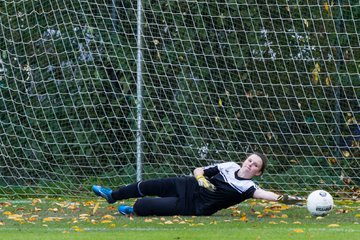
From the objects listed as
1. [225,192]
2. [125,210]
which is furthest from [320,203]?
[125,210]

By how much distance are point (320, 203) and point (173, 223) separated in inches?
49.7

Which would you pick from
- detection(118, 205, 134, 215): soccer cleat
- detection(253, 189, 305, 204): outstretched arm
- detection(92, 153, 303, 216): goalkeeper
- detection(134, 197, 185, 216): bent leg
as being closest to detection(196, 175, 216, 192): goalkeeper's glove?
detection(92, 153, 303, 216): goalkeeper

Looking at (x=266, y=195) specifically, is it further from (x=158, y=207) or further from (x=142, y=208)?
(x=142, y=208)

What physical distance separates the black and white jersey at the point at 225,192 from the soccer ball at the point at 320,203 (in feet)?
1.66

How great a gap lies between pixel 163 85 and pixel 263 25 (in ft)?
4.33

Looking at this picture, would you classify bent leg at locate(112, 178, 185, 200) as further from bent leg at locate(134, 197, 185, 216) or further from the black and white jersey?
the black and white jersey

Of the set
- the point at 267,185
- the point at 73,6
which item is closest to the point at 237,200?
the point at 267,185

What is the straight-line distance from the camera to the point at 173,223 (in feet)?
26.6

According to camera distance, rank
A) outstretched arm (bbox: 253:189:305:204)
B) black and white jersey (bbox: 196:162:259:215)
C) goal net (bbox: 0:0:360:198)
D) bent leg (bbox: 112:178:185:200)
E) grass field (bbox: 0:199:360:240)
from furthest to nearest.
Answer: goal net (bbox: 0:0:360:198), bent leg (bbox: 112:178:185:200), black and white jersey (bbox: 196:162:259:215), outstretched arm (bbox: 253:189:305:204), grass field (bbox: 0:199:360:240)

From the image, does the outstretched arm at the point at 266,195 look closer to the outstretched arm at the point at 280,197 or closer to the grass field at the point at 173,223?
the outstretched arm at the point at 280,197

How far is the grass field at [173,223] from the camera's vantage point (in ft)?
23.8

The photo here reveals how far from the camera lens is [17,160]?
1125cm

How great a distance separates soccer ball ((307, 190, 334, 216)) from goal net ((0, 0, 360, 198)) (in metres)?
2.58

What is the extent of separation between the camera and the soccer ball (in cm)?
827
